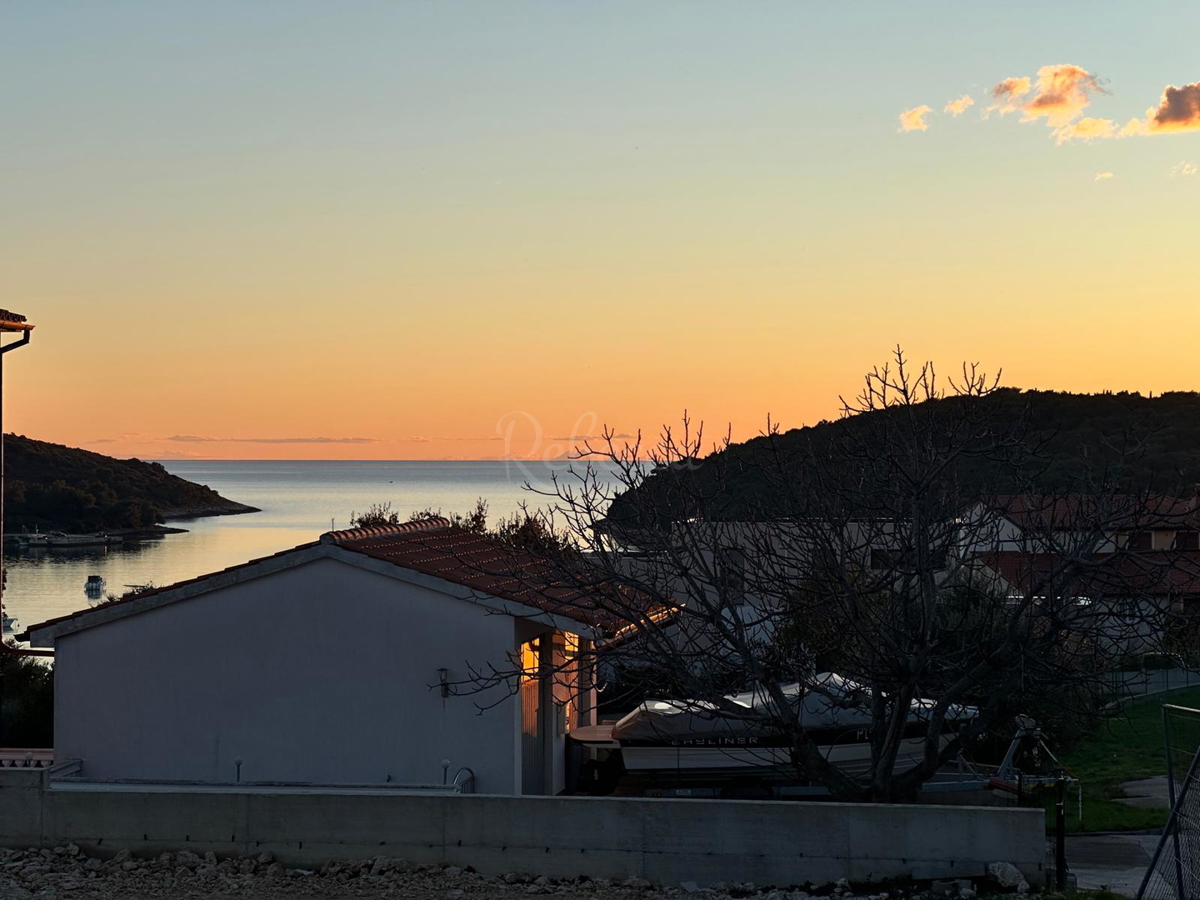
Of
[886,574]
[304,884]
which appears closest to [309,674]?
[304,884]

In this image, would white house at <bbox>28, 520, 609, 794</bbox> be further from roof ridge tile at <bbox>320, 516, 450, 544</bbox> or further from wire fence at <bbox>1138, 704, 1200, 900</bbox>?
wire fence at <bbox>1138, 704, 1200, 900</bbox>

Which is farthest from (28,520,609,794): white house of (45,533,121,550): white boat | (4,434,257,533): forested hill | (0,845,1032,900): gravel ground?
(45,533,121,550): white boat

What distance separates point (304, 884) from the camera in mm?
11578

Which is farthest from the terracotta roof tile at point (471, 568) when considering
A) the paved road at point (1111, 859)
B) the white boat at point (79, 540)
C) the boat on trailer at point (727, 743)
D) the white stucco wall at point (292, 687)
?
the white boat at point (79, 540)

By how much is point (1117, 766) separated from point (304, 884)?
47.3 ft

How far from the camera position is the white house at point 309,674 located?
14.6 meters

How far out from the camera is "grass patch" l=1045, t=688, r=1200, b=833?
15.3 m

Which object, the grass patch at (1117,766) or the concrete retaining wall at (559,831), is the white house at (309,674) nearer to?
the concrete retaining wall at (559,831)

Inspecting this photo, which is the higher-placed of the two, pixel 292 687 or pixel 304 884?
pixel 292 687

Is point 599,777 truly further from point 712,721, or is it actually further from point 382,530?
point 382,530

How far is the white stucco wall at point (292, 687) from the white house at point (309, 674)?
0.05 ft

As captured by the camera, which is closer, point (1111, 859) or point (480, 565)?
point (1111, 859)

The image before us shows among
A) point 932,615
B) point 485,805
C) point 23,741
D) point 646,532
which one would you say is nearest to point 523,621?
point 646,532

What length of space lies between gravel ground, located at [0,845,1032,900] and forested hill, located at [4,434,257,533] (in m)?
100
